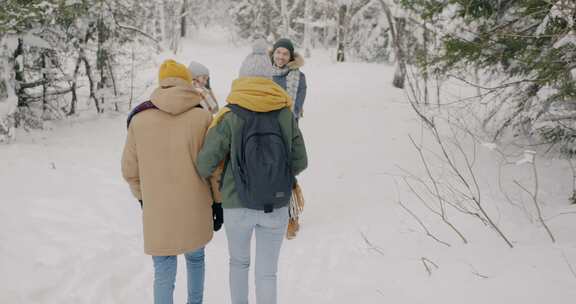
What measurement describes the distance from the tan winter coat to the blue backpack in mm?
307

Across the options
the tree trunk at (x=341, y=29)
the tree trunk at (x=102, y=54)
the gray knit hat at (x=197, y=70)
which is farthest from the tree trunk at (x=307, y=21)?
the gray knit hat at (x=197, y=70)

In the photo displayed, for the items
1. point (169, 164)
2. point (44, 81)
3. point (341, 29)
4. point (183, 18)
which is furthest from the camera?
point (183, 18)

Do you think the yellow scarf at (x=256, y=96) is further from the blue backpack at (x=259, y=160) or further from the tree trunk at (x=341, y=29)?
the tree trunk at (x=341, y=29)

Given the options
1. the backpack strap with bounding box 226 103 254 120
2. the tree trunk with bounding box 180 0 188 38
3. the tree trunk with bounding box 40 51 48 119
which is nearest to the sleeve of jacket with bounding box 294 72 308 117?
the backpack strap with bounding box 226 103 254 120

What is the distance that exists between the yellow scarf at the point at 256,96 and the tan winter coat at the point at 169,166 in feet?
0.68

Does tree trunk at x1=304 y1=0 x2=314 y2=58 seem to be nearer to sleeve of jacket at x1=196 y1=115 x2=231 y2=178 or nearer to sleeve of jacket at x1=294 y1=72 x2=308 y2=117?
sleeve of jacket at x1=294 y1=72 x2=308 y2=117

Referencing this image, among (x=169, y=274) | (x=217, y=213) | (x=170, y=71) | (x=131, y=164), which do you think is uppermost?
(x=170, y=71)

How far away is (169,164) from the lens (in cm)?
275

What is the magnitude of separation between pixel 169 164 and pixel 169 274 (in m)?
0.82

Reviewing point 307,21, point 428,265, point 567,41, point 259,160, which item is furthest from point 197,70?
point 307,21

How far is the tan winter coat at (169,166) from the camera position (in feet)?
8.79

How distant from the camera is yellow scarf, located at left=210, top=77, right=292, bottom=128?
2.62 m

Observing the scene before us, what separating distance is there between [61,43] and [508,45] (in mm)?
8943

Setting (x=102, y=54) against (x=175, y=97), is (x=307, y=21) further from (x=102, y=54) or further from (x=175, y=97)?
(x=175, y=97)
